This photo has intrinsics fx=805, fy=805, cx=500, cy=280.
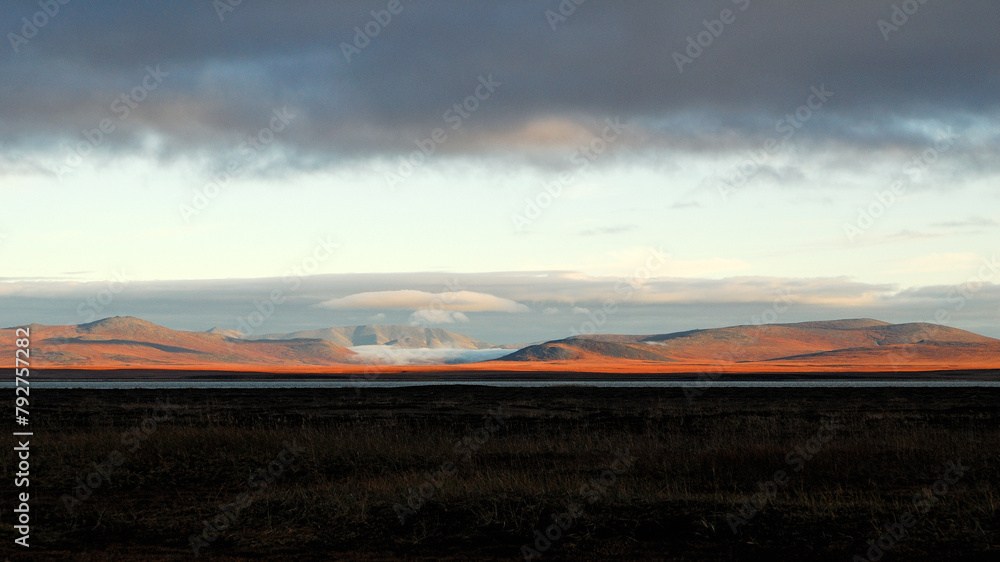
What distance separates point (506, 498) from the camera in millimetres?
12219

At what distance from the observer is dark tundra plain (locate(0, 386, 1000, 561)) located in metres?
10.4

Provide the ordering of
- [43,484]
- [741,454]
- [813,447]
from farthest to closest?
[813,447]
[741,454]
[43,484]

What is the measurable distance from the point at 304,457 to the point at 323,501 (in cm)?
591

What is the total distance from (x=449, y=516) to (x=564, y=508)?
5.55 feet

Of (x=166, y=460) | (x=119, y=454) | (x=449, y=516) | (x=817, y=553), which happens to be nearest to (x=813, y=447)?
(x=817, y=553)

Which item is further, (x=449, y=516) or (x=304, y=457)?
(x=304, y=457)

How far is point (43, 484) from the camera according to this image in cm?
1558

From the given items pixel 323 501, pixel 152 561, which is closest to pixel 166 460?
pixel 323 501

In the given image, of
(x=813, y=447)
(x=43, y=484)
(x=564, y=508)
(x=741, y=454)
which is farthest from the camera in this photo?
(x=813, y=447)

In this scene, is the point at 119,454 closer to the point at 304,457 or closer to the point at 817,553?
the point at 304,457

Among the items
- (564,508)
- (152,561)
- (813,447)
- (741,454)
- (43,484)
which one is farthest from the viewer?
(813,447)

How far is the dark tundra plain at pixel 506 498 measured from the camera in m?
10.4

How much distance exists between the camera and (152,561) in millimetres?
9883

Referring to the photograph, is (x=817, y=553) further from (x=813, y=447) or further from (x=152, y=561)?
(x=813, y=447)
